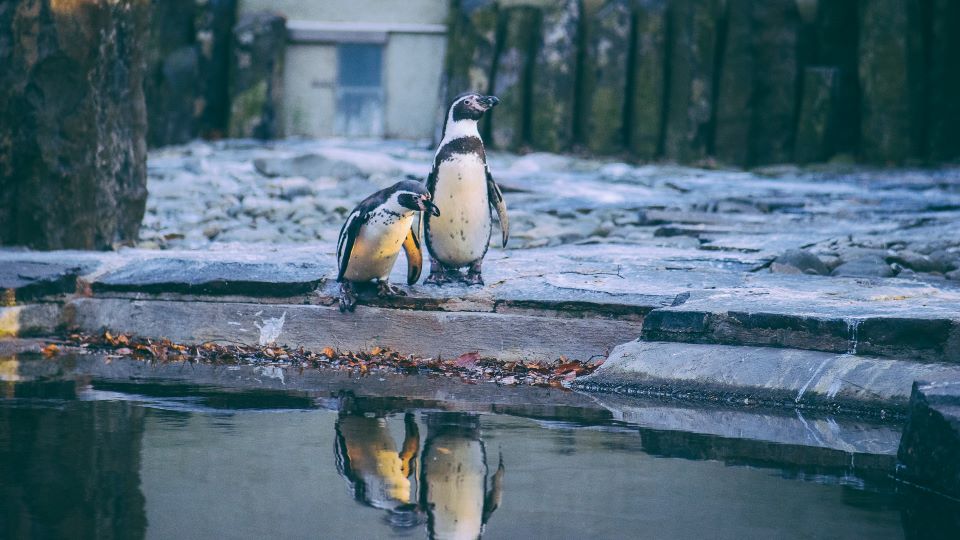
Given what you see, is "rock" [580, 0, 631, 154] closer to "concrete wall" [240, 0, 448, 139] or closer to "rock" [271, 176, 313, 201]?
"concrete wall" [240, 0, 448, 139]

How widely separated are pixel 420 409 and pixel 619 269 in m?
2.64

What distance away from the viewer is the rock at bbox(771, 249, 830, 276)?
303 inches

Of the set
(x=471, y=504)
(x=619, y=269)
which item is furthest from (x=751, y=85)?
(x=471, y=504)

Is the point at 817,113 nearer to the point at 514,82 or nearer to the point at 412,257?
the point at 514,82

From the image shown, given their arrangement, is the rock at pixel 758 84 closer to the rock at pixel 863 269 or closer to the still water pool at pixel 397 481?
the rock at pixel 863 269

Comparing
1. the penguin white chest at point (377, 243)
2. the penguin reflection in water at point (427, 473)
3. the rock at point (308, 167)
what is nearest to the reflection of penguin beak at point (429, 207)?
the penguin white chest at point (377, 243)

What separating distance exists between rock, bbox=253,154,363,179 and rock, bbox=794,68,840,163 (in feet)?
21.7

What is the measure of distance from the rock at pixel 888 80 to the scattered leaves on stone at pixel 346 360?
11.8 meters

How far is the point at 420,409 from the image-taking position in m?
5.08

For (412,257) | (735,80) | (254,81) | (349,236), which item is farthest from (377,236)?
(254,81)

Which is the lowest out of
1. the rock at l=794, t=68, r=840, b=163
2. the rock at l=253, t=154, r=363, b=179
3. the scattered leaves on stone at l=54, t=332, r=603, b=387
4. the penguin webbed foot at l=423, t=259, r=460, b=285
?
the scattered leaves on stone at l=54, t=332, r=603, b=387

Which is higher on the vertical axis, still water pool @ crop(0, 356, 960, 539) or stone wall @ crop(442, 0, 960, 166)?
stone wall @ crop(442, 0, 960, 166)

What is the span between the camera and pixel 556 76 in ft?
58.1

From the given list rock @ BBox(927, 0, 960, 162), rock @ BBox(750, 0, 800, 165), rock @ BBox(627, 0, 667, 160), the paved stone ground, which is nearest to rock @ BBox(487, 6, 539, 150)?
the paved stone ground
